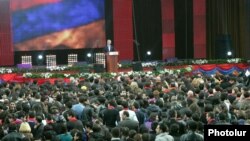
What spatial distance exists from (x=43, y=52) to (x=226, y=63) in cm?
830

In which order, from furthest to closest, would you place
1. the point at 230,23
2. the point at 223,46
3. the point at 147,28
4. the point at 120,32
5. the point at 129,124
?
the point at 147,28, the point at 230,23, the point at 120,32, the point at 223,46, the point at 129,124

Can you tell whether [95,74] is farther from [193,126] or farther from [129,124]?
[193,126]

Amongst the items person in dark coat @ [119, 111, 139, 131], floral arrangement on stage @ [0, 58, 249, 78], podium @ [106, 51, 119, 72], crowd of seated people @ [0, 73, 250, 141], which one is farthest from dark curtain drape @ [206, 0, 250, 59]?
person in dark coat @ [119, 111, 139, 131]

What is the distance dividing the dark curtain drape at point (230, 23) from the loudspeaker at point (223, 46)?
27.8 inches

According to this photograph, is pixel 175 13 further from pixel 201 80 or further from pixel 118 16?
pixel 201 80

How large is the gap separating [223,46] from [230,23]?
1.80 m

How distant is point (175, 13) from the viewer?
2469 centimetres

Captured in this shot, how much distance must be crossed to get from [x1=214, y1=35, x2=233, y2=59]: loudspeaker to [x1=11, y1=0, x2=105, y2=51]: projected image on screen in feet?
17.5

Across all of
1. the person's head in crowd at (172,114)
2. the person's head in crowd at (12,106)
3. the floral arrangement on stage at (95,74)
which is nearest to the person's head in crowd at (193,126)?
the person's head in crowd at (172,114)

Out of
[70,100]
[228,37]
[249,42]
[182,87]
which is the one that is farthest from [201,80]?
[249,42]

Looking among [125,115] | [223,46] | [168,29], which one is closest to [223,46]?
[223,46]

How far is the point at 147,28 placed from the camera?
80.9 feet

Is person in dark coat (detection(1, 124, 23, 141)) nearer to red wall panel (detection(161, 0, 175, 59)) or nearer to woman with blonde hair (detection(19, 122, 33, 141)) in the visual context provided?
woman with blonde hair (detection(19, 122, 33, 141))

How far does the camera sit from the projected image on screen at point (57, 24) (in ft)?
76.6
